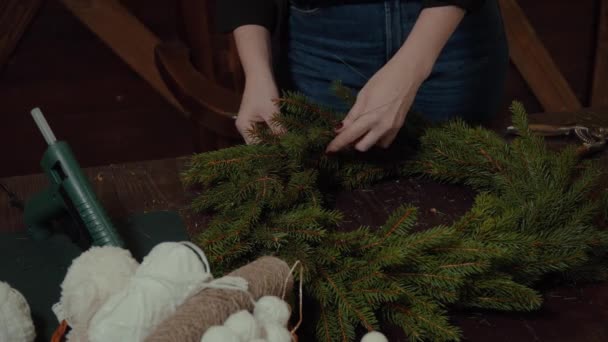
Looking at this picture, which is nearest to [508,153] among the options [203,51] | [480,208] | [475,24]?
[480,208]

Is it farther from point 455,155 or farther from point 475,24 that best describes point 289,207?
point 475,24

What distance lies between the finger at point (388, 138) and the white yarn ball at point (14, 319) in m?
0.50

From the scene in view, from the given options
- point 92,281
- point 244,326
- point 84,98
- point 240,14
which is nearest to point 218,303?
point 244,326

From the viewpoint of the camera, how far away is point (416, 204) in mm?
879

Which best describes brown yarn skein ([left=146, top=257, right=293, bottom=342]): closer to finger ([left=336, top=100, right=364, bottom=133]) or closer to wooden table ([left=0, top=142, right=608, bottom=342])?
wooden table ([left=0, top=142, right=608, bottom=342])

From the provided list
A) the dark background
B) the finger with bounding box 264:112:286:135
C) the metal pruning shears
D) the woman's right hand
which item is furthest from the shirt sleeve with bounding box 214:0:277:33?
the dark background

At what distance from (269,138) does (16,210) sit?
0.40m

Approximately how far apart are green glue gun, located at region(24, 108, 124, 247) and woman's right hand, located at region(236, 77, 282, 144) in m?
0.25

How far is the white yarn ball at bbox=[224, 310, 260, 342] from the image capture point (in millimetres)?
501

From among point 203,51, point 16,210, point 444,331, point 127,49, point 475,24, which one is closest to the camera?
point 444,331

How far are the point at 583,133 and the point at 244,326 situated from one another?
765 millimetres

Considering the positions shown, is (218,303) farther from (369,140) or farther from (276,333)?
(369,140)

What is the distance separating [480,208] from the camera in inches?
28.6

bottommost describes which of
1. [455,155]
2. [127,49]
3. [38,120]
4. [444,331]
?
[444,331]
